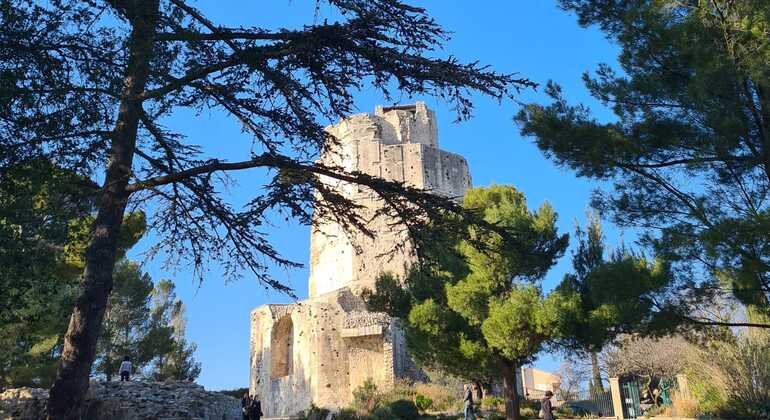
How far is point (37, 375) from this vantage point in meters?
14.1

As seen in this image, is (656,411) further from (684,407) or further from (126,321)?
(126,321)

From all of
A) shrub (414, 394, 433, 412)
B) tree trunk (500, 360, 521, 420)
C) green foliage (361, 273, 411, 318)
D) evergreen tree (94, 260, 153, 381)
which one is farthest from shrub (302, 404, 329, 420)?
evergreen tree (94, 260, 153, 381)

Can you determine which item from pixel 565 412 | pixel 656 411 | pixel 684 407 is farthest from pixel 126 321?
pixel 684 407

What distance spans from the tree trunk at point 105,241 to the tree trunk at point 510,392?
373 inches

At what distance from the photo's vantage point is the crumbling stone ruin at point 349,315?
23922 millimetres

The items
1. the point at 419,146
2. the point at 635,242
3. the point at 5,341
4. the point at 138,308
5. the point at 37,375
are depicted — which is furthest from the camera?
the point at 419,146

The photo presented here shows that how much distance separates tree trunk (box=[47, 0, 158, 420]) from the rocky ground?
5.23 meters

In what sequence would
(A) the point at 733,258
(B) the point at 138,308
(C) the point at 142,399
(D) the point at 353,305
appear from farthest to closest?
(D) the point at 353,305, (B) the point at 138,308, (C) the point at 142,399, (A) the point at 733,258

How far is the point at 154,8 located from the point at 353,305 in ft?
73.6

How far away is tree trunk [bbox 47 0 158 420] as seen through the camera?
439cm

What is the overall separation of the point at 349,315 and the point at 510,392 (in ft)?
45.1

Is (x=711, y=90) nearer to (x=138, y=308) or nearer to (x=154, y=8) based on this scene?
(x=154, y=8)

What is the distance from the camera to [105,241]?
4781mm

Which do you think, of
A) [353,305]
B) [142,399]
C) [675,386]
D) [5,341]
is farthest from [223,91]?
[353,305]
